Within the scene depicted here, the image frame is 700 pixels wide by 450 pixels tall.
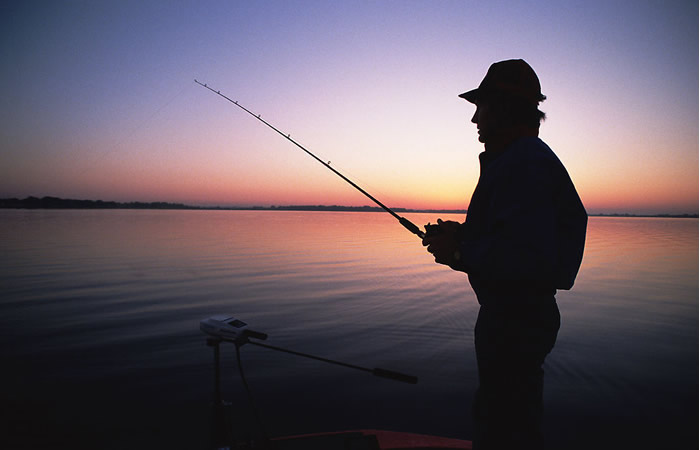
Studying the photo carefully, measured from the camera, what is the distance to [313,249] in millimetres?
23641

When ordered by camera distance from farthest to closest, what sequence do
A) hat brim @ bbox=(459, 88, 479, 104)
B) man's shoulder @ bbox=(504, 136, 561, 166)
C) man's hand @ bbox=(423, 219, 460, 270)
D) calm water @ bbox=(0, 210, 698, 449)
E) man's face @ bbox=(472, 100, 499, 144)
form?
calm water @ bbox=(0, 210, 698, 449) → hat brim @ bbox=(459, 88, 479, 104) → man's face @ bbox=(472, 100, 499, 144) → man's hand @ bbox=(423, 219, 460, 270) → man's shoulder @ bbox=(504, 136, 561, 166)

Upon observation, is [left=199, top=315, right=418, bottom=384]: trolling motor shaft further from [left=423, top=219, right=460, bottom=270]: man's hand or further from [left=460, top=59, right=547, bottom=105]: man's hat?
[left=460, top=59, right=547, bottom=105]: man's hat

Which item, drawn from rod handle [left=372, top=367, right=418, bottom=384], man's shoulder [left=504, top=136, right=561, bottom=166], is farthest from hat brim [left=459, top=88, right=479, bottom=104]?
rod handle [left=372, top=367, right=418, bottom=384]

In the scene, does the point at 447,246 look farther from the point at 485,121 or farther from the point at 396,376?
the point at 396,376

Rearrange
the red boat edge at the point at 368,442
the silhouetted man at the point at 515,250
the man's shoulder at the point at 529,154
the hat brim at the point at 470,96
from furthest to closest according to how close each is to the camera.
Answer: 1. the red boat edge at the point at 368,442
2. the hat brim at the point at 470,96
3. the man's shoulder at the point at 529,154
4. the silhouetted man at the point at 515,250

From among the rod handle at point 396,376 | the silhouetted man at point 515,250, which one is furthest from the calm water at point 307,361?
the silhouetted man at point 515,250

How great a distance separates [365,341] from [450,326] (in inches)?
92.4

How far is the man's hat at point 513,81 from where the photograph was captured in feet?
6.51

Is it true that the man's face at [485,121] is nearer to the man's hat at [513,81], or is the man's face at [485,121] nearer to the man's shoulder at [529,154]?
the man's hat at [513,81]

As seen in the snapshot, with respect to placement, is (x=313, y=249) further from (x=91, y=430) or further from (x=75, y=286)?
(x=91, y=430)

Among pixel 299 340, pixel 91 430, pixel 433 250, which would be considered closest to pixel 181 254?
pixel 299 340

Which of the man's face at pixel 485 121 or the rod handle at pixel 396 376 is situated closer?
the man's face at pixel 485 121

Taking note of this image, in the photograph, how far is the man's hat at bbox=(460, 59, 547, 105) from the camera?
1.98 m

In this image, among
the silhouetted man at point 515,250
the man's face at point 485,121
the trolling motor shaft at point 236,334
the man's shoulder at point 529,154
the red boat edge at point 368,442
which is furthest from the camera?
the red boat edge at point 368,442
